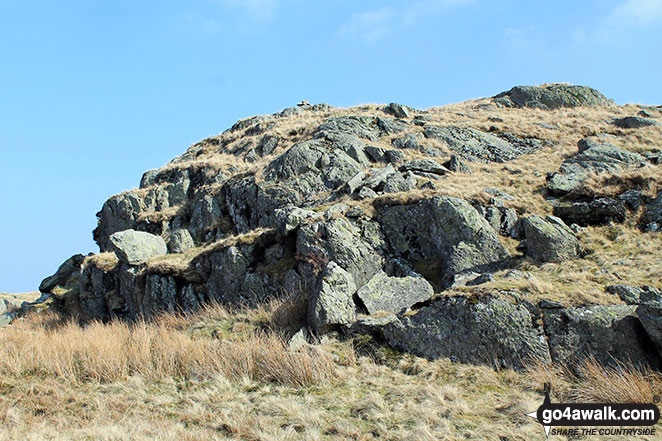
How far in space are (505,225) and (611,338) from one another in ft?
28.3

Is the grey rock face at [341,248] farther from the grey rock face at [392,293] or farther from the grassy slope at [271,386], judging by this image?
the grassy slope at [271,386]

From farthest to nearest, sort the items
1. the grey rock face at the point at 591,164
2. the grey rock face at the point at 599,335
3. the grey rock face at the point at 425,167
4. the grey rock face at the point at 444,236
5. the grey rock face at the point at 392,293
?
the grey rock face at the point at 425,167 < the grey rock face at the point at 591,164 < the grey rock face at the point at 444,236 < the grey rock face at the point at 392,293 < the grey rock face at the point at 599,335

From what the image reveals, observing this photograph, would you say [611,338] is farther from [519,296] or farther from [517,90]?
[517,90]

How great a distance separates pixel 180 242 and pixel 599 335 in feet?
72.5

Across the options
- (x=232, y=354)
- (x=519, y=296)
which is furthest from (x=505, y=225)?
(x=232, y=354)

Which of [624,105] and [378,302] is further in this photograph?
[624,105]

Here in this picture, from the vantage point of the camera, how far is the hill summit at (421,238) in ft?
33.0

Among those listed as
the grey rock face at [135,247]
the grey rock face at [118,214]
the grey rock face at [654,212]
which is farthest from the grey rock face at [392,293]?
the grey rock face at [118,214]

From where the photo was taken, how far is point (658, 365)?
28.2 ft

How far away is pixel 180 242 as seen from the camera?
2494cm

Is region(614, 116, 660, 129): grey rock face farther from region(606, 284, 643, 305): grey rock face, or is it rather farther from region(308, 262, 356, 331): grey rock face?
region(308, 262, 356, 331): grey rock face

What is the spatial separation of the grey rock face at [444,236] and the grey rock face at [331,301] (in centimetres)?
428

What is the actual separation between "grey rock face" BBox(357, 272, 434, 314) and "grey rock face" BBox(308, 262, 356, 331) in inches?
20.4

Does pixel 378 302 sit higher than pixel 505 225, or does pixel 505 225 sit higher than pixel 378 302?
pixel 505 225
